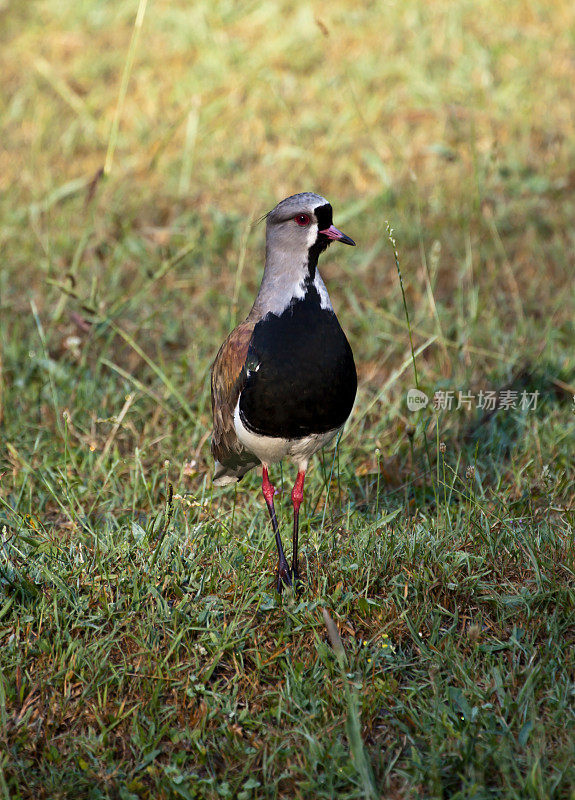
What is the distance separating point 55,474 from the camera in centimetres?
397

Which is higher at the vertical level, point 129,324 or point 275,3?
point 275,3

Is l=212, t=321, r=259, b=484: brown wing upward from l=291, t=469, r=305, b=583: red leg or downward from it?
upward

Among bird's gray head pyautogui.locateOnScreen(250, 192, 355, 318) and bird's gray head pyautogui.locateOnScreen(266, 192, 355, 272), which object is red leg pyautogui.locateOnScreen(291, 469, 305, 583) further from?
bird's gray head pyautogui.locateOnScreen(266, 192, 355, 272)

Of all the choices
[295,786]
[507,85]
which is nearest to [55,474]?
[295,786]

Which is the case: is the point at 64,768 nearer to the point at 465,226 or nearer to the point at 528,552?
the point at 528,552

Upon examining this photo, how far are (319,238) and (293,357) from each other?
1.45 feet

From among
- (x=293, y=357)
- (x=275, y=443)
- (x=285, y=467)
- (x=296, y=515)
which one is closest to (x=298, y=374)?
(x=293, y=357)

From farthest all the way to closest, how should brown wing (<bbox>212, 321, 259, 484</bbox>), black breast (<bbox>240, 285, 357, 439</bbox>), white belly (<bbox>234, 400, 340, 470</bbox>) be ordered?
1. brown wing (<bbox>212, 321, 259, 484</bbox>)
2. white belly (<bbox>234, 400, 340, 470</bbox>)
3. black breast (<bbox>240, 285, 357, 439</bbox>)

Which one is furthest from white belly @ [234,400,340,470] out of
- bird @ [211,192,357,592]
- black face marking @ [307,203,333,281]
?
black face marking @ [307,203,333,281]

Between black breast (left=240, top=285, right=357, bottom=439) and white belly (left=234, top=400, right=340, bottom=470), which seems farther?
white belly (left=234, top=400, right=340, bottom=470)

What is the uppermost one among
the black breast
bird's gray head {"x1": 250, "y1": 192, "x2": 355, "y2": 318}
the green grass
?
bird's gray head {"x1": 250, "y1": 192, "x2": 355, "y2": 318}

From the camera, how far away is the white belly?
3.10 m

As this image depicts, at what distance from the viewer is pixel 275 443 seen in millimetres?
3096

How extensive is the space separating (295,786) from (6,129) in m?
6.04
